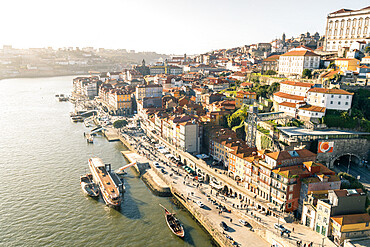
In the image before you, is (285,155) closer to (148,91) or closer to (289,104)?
(289,104)

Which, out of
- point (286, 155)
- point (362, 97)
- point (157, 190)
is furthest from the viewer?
point (362, 97)

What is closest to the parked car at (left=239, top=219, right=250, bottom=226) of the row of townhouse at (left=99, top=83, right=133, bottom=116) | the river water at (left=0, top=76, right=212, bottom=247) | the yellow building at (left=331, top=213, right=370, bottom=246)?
the river water at (left=0, top=76, right=212, bottom=247)

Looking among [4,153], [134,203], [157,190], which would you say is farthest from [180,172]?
[4,153]

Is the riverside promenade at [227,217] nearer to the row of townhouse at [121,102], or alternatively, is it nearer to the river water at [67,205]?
the river water at [67,205]

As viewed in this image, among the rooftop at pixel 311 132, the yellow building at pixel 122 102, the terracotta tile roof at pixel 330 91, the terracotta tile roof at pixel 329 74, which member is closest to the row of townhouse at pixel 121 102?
the yellow building at pixel 122 102

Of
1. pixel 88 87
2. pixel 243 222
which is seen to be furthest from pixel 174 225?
pixel 88 87

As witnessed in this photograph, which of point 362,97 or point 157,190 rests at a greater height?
point 362,97

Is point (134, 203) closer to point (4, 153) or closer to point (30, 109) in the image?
point (4, 153)
